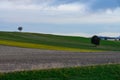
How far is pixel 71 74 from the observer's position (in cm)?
2014

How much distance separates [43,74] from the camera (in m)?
19.5

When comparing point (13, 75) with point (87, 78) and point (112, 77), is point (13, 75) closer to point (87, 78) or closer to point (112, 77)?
point (87, 78)

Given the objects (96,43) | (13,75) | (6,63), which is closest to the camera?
(13,75)

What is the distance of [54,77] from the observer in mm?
19297

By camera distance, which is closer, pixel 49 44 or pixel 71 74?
pixel 71 74

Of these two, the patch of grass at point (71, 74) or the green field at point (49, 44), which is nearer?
the patch of grass at point (71, 74)

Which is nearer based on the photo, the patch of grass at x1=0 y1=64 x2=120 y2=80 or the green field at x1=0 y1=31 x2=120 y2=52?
the patch of grass at x1=0 y1=64 x2=120 y2=80

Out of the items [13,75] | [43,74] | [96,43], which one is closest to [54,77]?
[43,74]

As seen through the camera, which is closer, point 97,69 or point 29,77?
point 29,77

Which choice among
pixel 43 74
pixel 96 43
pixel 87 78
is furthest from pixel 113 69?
pixel 96 43

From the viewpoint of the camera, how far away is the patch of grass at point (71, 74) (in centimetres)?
1875

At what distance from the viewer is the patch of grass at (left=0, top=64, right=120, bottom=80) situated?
61.5 feet

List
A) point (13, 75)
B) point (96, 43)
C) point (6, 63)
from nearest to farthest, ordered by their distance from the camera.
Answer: point (13, 75), point (6, 63), point (96, 43)

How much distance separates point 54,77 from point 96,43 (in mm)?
55008
